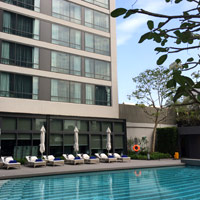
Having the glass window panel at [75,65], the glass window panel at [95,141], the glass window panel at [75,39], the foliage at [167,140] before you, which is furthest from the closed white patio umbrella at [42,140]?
the foliage at [167,140]

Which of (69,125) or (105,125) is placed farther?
(105,125)

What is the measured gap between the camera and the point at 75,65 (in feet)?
90.8

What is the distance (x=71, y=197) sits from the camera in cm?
1070

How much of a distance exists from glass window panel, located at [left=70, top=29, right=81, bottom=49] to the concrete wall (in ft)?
28.1

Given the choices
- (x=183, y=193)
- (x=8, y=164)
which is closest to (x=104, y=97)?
(x=8, y=164)

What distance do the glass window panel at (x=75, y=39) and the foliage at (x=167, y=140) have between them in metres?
13.6

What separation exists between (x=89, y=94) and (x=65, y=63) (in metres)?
4.09

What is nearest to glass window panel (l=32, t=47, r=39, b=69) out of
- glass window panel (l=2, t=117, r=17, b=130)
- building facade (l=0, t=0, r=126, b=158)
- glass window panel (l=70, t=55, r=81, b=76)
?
building facade (l=0, t=0, r=126, b=158)

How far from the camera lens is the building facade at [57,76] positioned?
Result: 23.1 m

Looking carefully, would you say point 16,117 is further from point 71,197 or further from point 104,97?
point 71,197

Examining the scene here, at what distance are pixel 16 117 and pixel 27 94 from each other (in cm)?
238

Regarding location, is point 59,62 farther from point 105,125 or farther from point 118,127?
point 118,127

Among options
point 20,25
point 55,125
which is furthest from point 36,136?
point 20,25

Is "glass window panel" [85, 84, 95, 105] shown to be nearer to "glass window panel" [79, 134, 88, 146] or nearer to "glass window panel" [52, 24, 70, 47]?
"glass window panel" [79, 134, 88, 146]
